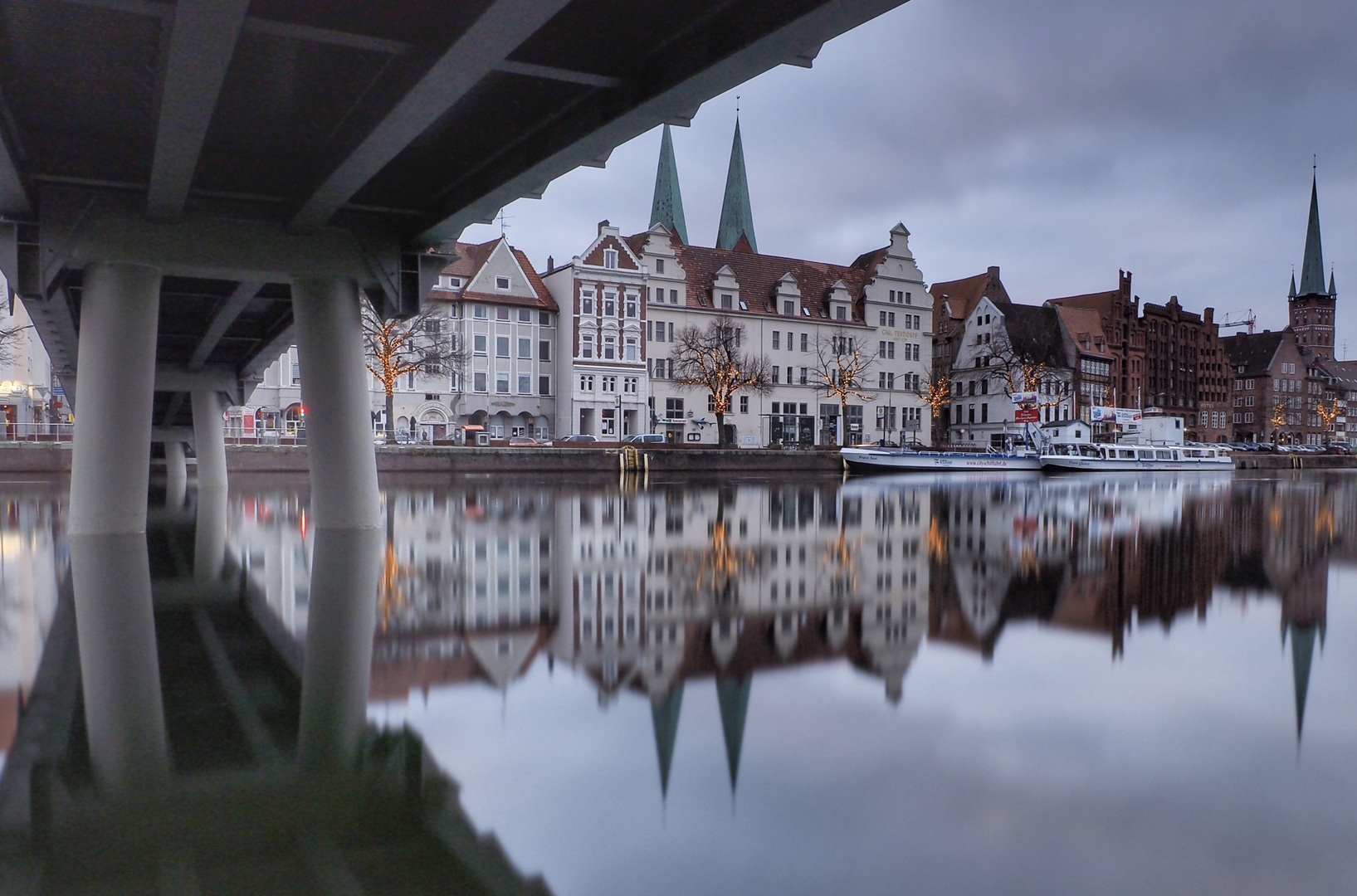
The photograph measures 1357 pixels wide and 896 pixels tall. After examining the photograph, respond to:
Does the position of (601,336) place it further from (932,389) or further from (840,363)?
(932,389)

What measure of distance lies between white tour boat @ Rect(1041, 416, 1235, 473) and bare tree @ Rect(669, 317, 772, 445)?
20.8 meters

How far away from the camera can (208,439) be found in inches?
1398

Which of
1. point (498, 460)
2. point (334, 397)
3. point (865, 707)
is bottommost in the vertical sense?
point (865, 707)

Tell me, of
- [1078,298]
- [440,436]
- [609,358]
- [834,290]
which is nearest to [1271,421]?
[1078,298]

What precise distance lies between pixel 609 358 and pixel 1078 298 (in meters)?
64.3

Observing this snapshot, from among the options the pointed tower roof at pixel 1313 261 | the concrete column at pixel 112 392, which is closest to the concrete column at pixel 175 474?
the concrete column at pixel 112 392

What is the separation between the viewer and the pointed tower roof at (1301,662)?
6566mm

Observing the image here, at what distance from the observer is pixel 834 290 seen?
270ft

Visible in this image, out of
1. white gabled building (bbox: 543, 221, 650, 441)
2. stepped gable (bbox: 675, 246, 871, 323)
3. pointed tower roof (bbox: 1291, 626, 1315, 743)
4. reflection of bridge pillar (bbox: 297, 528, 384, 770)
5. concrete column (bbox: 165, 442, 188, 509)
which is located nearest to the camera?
reflection of bridge pillar (bbox: 297, 528, 384, 770)

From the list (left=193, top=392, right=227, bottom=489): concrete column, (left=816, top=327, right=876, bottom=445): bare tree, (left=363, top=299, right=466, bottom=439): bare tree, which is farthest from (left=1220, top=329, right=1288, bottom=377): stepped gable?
(left=193, top=392, right=227, bottom=489): concrete column

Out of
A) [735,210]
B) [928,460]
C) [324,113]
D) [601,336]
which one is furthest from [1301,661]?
[735,210]

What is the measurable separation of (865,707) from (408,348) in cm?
5955

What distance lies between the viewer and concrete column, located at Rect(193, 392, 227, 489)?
3516 cm

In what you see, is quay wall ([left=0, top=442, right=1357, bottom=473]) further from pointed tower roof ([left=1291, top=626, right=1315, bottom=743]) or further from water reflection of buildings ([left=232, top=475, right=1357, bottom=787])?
pointed tower roof ([left=1291, top=626, right=1315, bottom=743])
